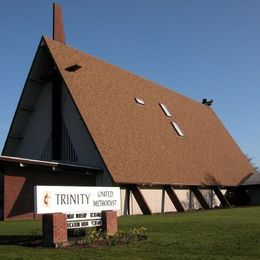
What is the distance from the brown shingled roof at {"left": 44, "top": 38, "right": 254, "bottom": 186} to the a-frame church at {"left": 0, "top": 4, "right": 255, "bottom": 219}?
9cm

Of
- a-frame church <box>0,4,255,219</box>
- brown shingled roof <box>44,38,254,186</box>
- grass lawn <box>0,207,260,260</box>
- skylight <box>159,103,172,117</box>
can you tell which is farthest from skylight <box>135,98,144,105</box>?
grass lawn <box>0,207,260,260</box>

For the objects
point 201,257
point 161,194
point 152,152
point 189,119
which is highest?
point 189,119

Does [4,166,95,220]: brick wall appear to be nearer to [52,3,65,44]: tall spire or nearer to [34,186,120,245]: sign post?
[52,3,65,44]: tall spire

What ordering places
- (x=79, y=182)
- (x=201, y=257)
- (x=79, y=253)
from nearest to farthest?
1. (x=201, y=257)
2. (x=79, y=253)
3. (x=79, y=182)

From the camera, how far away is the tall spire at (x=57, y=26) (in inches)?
1452

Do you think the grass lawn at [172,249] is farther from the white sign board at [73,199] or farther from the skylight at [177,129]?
the skylight at [177,129]

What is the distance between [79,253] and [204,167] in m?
27.7

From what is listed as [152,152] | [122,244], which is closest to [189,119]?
[152,152]

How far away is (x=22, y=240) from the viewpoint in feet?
48.3

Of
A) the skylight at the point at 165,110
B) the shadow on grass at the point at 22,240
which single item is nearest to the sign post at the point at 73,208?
the shadow on grass at the point at 22,240

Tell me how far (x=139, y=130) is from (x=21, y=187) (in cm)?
967

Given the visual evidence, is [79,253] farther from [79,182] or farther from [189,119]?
[189,119]

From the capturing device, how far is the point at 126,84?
3809cm

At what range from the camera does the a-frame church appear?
94.2ft
